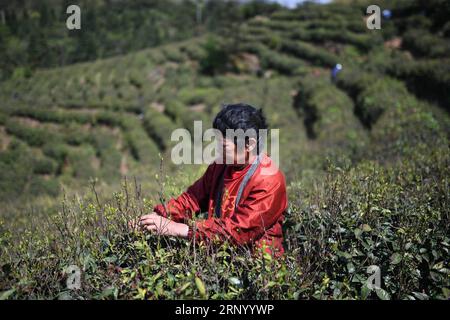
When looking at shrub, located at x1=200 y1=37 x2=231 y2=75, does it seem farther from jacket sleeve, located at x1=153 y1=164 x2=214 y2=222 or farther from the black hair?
the black hair

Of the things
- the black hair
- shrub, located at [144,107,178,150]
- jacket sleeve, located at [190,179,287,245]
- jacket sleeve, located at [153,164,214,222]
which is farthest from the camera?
shrub, located at [144,107,178,150]

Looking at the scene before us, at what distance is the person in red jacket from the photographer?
206cm

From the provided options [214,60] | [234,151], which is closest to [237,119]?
[234,151]

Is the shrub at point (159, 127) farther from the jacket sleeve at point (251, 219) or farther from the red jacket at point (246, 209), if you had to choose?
the jacket sleeve at point (251, 219)

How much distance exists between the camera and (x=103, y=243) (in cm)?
214

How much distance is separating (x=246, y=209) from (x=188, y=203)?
0.53 m

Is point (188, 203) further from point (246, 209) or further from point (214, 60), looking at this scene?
point (214, 60)

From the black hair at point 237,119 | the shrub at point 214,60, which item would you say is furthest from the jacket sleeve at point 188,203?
the shrub at point 214,60

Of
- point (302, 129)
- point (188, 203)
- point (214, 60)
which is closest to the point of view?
point (188, 203)

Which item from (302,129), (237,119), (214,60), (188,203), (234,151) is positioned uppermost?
(214,60)

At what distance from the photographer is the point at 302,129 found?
61.2ft

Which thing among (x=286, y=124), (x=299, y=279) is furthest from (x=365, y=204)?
(x=286, y=124)

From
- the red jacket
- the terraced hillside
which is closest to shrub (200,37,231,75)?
the terraced hillside

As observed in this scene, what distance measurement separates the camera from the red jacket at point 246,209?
2053 millimetres
